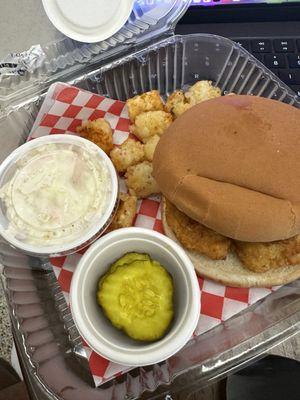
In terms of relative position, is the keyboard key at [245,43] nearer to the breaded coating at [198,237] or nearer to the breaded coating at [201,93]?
the breaded coating at [201,93]

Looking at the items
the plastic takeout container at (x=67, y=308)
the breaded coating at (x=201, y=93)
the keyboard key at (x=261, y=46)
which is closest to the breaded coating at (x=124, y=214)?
the plastic takeout container at (x=67, y=308)

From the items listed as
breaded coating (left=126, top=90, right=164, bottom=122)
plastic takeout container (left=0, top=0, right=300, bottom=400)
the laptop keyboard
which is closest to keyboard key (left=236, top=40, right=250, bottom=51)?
the laptop keyboard

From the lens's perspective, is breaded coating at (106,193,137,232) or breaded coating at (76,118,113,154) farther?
breaded coating at (76,118,113,154)

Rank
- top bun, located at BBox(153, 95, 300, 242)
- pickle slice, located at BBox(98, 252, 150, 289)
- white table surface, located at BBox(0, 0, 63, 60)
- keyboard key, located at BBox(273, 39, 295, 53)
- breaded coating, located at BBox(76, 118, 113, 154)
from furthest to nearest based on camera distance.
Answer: keyboard key, located at BBox(273, 39, 295, 53)
white table surface, located at BBox(0, 0, 63, 60)
breaded coating, located at BBox(76, 118, 113, 154)
pickle slice, located at BBox(98, 252, 150, 289)
top bun, located at BBox(153, 95, 300, 242)

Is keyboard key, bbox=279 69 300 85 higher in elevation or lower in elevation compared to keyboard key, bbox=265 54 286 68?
lower

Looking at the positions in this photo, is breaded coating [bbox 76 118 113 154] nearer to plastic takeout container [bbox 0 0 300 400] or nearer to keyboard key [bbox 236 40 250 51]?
plastic takeout container [bbox 0 0 300 400]

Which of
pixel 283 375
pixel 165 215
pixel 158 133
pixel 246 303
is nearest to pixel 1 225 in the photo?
pixel 165 215

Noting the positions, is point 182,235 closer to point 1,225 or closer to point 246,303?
point 246,303

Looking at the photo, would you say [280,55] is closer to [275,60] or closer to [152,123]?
[275,60]
